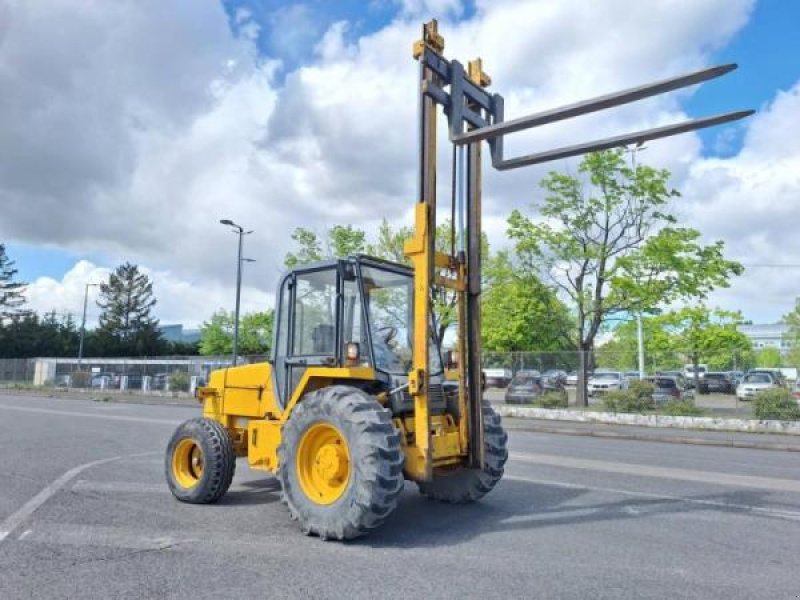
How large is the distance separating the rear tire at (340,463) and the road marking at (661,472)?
602 centimetres

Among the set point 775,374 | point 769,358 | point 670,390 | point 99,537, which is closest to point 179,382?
point 670,390

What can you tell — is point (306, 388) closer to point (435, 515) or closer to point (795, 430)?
point (435, 515)

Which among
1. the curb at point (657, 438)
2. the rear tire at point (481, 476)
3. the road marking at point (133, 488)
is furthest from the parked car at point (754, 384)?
the road marking at point (133, 488)

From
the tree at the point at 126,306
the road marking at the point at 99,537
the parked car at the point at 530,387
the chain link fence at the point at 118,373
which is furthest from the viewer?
the tree at the point at 126,306

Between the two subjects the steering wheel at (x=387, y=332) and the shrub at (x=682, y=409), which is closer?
the steering wheel at (x=387, y=332)

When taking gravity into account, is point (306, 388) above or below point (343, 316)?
below

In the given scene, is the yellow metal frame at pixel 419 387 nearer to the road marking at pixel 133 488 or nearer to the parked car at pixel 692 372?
the road marking at pixel 133 488

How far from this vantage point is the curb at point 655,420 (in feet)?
63.3

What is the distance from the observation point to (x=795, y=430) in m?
18.9

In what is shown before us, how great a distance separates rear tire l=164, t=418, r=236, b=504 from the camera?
7.21 meters

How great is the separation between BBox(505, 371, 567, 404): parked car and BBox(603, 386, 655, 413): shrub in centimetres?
192

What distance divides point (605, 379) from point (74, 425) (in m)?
17.9

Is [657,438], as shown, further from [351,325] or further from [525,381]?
[351,325]

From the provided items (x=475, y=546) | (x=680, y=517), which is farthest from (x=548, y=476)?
(x=475, y=546)
